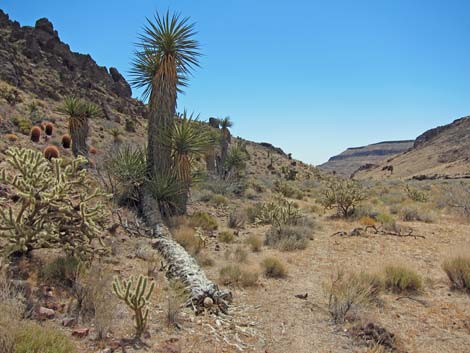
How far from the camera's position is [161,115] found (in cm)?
1058

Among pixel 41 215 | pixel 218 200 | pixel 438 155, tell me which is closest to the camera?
pixel 41 215

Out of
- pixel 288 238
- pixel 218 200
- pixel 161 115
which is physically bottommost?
pixel 288 238

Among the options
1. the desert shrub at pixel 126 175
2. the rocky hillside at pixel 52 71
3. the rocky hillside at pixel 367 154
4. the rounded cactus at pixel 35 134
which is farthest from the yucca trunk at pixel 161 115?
the rocky hillside at pixel 367 154

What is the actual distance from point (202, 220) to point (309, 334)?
20.9ft

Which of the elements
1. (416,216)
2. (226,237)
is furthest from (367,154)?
(226,237)

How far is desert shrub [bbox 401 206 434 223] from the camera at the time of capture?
11867mm

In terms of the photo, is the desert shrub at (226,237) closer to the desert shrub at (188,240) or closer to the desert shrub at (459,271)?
the desert shrub at (188,240)

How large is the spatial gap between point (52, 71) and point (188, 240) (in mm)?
36162

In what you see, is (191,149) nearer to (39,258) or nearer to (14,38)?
(39,258)

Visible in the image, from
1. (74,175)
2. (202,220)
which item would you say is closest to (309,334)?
(74,175)

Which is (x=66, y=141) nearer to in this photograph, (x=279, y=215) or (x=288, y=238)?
(x=279, y=215)

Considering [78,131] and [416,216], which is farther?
[78,131]

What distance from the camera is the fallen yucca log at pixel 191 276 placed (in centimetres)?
462

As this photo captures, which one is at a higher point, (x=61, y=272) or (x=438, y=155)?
(x=438, y=155)
